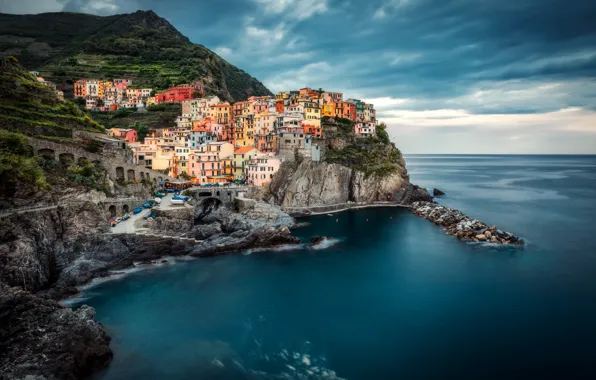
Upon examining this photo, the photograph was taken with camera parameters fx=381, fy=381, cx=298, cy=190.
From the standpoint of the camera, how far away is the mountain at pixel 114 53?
9469 centimetres

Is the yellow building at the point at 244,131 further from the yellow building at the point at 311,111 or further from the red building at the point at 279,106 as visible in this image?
the yellow building at the point at 311,111

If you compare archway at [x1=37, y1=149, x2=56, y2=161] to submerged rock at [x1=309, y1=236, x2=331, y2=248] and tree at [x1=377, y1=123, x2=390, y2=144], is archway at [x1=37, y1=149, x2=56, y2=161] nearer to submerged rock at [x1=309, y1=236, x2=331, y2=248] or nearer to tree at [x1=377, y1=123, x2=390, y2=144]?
submerged rock at [x1=309, y1=236, x2=331, y2=248]

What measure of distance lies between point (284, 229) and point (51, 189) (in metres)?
22.4

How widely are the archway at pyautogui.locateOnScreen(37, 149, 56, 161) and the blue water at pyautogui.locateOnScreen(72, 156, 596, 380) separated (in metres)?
17.2

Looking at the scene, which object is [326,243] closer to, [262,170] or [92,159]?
[262,170]

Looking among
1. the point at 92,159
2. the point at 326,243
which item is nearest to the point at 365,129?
the point at 326,243

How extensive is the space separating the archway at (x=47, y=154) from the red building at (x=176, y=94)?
45.7m

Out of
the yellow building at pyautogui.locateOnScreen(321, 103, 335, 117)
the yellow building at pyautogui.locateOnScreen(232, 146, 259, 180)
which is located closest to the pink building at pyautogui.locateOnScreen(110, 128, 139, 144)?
the yellow building at pyautogui.locateOnScreen(232, 146, 259, 180)

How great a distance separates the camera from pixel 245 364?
21.0m

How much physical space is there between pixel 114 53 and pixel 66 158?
8303cm

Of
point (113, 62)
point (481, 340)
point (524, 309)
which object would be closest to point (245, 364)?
point (481, 340)

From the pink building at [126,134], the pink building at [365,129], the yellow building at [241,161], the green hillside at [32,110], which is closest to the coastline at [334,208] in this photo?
the yellow building at [241,161]

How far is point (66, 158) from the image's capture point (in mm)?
39844

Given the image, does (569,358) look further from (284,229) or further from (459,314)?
(284,229)
